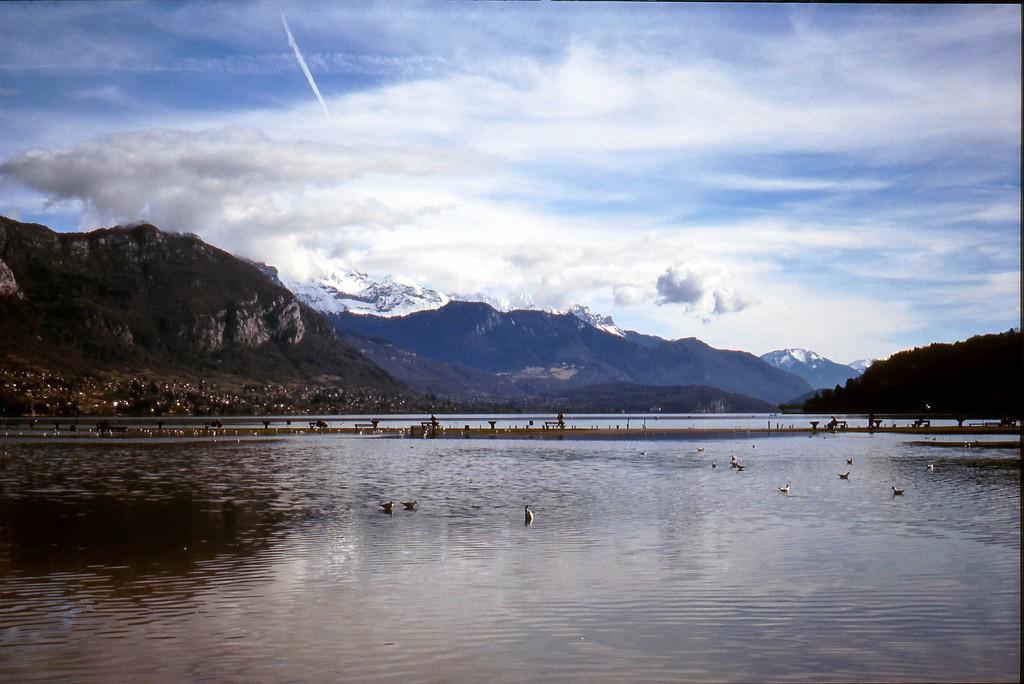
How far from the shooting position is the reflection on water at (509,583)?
19.2m

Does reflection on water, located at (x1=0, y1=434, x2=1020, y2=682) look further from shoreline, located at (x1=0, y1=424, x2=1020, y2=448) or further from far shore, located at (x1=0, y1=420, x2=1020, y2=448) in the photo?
far shore, located at (x1=0, y1=420, x2=1020, y2=448)

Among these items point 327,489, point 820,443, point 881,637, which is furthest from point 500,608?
point 820,443

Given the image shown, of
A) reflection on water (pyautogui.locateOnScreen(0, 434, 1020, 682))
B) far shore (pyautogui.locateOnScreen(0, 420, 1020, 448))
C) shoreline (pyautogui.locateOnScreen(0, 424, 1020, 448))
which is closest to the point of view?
reflection on water (pyautogui.locateOnScreen(0, 434, 1020, 682))

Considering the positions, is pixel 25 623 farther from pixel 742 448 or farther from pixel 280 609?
pixel 742 448

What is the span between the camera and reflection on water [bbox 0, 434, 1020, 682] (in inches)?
755

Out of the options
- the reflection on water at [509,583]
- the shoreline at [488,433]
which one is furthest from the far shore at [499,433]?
the reflection on water at [509,583]

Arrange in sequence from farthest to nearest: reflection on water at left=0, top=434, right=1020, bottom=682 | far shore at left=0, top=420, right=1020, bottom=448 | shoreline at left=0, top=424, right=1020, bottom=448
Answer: far shore at left=0, top=420, right=1020, bottom=448, shoreline at left=0, top=424, right=1020, bottom=448, reflection on water at left=0, top=434, right=1020, bottom=682

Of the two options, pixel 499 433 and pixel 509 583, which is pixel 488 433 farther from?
pixel 509 583

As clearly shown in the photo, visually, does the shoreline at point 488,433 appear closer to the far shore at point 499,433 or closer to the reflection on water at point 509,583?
the far shore at point 499,433

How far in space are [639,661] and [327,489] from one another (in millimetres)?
40157

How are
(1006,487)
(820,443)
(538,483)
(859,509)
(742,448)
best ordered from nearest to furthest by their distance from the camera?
(859,509), (1006,487), (538,483), (742,448), (820,443)

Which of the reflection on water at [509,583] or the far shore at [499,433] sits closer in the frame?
the reflection on water at [509,583]

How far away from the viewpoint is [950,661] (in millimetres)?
19141

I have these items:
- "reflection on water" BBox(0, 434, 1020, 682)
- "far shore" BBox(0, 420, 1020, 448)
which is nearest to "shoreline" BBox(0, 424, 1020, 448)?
"far shore" BBox(0, 420, 1020, 448)
